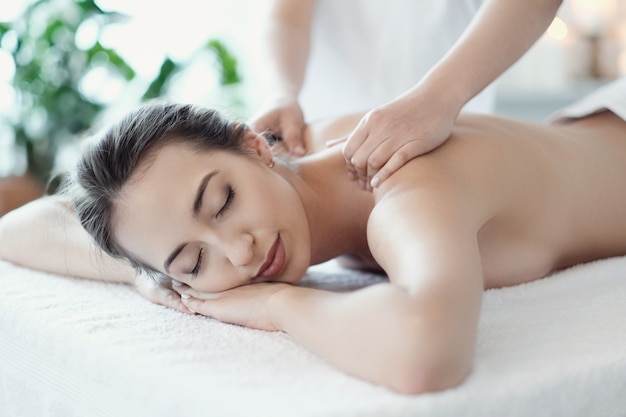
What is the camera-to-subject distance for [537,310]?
4.10 ft

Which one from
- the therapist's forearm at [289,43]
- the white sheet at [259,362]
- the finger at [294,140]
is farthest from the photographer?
the therapist's forearm at [289,43]

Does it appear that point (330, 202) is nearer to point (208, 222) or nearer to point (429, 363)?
point (208, 222)

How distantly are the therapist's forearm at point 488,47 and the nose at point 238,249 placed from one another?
0.39m

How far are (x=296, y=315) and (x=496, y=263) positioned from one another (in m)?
0.44

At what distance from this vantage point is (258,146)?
1.46 metres

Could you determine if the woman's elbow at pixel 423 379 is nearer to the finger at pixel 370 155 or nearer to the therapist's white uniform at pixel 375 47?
the finger at pixel 370 155

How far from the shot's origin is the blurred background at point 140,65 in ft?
9.98

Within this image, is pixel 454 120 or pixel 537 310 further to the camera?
pixel 454 120

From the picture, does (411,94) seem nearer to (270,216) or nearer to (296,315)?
(270,216)

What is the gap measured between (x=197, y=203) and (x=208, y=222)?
0.03m

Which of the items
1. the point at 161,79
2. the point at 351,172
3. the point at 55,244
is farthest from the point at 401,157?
the point at 161,79

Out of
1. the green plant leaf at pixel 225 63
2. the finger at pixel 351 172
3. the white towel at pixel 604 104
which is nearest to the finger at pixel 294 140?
the finger at pixel 351 172

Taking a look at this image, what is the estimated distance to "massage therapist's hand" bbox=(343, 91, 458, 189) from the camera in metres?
1.31

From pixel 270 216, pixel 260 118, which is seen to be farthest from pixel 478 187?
pixel 260 118
